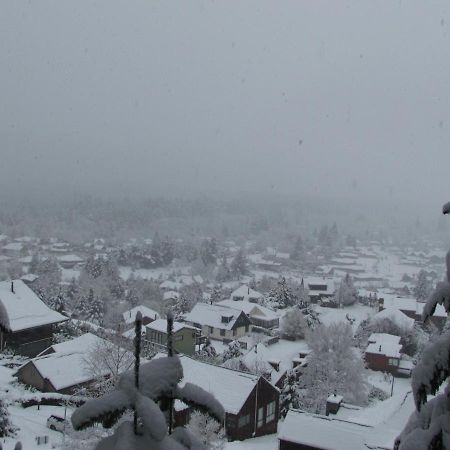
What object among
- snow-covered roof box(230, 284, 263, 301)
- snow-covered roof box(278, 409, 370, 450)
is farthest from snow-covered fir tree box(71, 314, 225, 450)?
snow-covered roof box(230, 284, 263, 301)

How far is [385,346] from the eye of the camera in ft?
126

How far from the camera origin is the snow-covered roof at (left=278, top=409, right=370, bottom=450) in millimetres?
14094

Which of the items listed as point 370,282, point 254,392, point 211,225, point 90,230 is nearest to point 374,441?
point 254,392

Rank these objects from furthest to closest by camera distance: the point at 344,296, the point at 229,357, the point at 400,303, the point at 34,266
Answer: the point at 34,266
the point at 344,296
the point at 400,303
the point at 229,357

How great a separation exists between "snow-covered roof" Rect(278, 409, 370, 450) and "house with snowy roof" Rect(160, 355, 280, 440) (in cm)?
574

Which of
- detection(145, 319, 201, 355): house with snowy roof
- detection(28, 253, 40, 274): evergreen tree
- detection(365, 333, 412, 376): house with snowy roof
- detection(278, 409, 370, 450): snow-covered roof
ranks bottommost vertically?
detection(28, 253, 40, 274): evergreen tree

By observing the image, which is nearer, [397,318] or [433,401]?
[433,401]

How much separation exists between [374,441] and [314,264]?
375ft

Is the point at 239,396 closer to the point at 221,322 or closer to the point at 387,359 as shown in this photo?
the point at 387,359

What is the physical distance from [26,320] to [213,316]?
19.6 metres

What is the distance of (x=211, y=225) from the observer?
199000 mm

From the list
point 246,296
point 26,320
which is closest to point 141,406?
point 26,320

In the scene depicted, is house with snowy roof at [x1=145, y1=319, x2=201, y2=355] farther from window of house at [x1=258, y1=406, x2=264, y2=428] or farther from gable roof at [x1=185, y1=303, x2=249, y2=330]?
→ window of house at [x1=258, y1=406, x2=264, y2=428]

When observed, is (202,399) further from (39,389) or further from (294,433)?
(39,389)
